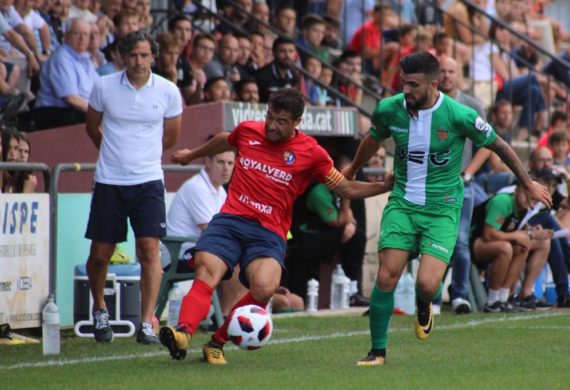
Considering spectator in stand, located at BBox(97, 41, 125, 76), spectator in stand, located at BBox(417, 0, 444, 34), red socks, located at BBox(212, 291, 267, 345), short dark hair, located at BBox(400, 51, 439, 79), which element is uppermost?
spectator in stand, located at BBox(417, 0, 444, 34)

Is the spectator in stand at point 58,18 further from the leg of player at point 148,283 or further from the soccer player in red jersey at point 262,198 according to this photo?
the soccer player in red jersey at point 262,198

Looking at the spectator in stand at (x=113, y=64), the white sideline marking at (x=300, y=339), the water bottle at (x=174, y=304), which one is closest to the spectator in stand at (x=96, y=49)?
the spectator in stand at (x=113, y=64)

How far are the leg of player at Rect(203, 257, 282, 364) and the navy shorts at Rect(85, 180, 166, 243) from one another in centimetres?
151

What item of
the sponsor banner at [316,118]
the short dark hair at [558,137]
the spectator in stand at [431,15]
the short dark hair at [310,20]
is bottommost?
the short dark hair at [558,137]

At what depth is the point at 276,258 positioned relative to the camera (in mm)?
9180

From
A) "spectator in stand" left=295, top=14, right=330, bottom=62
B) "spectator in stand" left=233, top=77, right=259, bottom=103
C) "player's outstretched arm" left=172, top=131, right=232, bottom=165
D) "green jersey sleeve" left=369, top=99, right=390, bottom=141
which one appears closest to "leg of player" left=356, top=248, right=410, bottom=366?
"green jersey sleeve" left=369, top=99, right=390, bottom=141

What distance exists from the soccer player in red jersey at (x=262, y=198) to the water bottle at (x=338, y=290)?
509 cm

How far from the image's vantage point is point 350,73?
18.6 m

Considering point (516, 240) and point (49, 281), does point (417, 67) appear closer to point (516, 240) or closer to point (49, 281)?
point (49, 281)

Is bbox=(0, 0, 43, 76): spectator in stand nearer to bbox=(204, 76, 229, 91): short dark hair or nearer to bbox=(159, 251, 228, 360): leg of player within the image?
bbox=(204, 76, 229, 91): short dark hair

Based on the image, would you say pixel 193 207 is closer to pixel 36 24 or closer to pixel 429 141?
pixel 429 141

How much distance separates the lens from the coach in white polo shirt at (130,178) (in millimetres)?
10391

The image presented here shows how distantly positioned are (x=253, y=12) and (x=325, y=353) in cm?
943

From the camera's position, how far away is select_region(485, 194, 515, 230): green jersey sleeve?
568 inches
